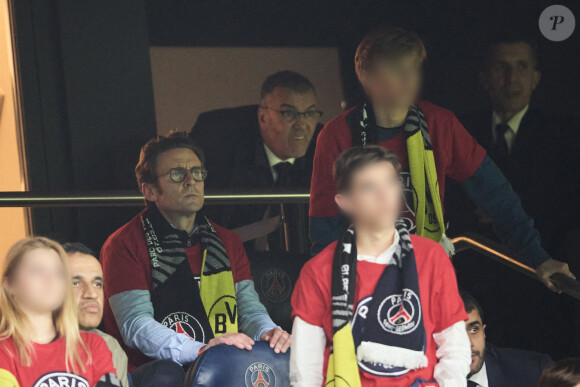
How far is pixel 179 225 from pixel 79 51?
146cm

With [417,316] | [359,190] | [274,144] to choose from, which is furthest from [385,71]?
[274,144]

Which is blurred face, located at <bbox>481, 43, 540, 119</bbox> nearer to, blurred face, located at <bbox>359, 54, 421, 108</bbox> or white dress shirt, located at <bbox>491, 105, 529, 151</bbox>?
white dress shirt, located at <bbox>491, 105, 529, 151</bbox>

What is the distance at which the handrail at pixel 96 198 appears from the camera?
3754 mm

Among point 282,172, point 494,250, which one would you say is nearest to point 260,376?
point 494,250

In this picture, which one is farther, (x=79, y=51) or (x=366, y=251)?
(x=79, y=51)

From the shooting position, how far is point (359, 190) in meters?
2.53

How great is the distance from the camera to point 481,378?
3500mm

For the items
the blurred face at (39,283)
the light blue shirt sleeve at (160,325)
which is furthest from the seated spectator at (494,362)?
the blurred face at (39,283)

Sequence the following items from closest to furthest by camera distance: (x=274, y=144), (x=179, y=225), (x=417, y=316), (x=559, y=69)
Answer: (x=417, y=316)
(x=179, y=225)
(x=274, y=144)
(x=559, y=69)

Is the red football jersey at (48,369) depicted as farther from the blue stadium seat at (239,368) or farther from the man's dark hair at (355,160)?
the man's dark hair at (355,160)

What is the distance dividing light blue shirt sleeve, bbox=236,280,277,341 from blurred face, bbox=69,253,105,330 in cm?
53

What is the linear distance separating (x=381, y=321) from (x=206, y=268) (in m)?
0.98

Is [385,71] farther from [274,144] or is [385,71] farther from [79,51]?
[79,51]

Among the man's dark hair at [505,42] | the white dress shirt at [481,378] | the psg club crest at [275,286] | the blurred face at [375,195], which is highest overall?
the man's dark hair at [505,42]
